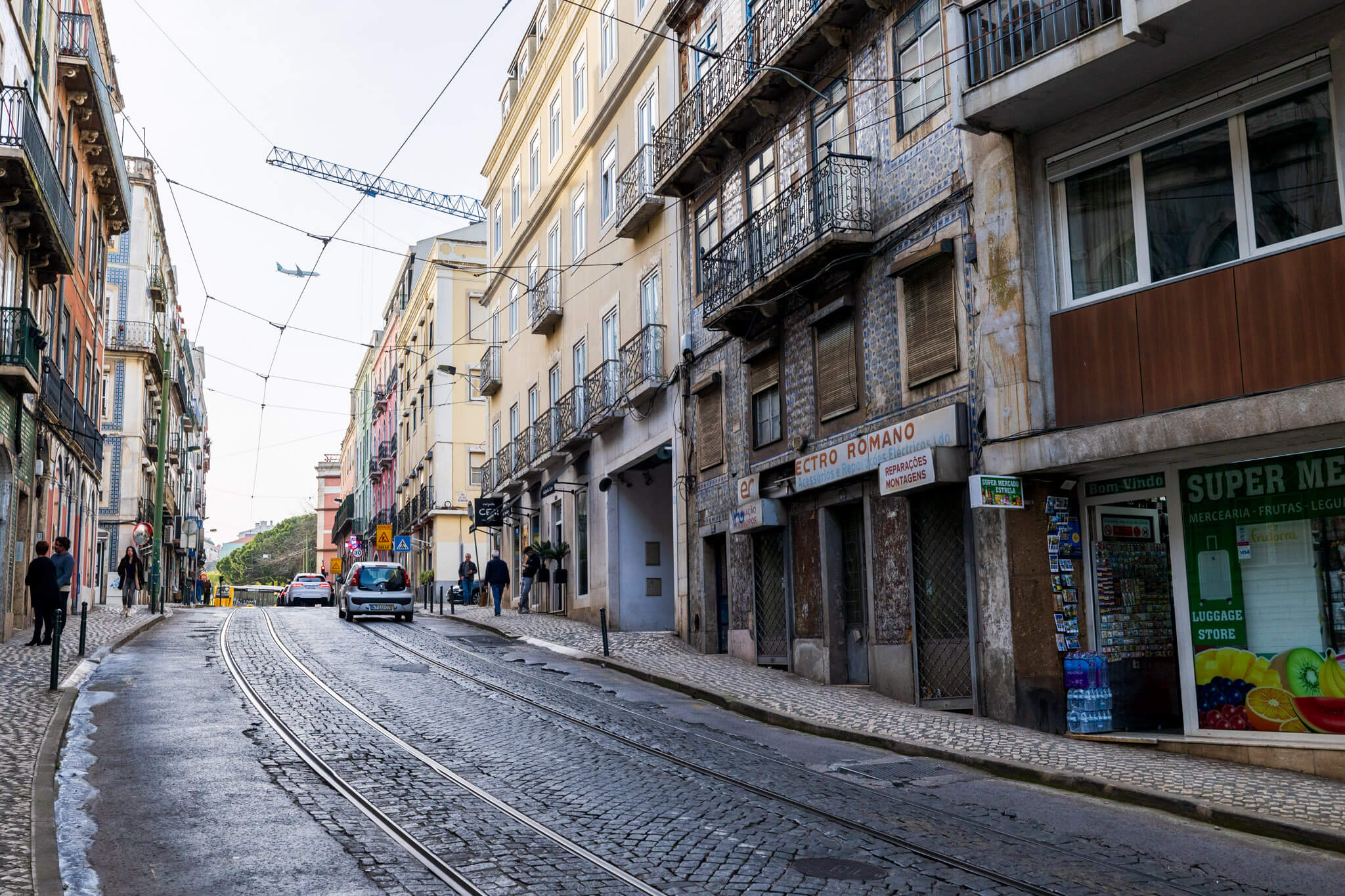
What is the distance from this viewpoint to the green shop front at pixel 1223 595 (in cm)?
1052

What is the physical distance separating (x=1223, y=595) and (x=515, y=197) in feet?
99.5

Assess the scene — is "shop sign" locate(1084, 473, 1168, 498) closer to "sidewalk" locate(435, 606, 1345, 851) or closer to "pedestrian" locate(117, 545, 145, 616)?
"sidewalk" locate(435, 606, 1345, 851)

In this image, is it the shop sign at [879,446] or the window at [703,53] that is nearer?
the shop sign at [879,446]

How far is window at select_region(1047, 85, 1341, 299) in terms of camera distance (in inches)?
417

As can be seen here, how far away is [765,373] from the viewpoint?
19.7m

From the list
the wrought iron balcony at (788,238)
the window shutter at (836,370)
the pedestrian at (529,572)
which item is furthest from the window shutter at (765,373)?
the pedestrian at (529,572)

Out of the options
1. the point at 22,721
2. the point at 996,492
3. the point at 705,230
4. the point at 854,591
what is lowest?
the point at 22,721

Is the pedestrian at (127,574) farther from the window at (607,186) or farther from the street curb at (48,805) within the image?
the street curb at (48,805)

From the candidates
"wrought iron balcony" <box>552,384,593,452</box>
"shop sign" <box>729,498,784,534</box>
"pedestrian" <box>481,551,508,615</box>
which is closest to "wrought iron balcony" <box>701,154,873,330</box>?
"shop sign" <box>729,498,784,534</box>

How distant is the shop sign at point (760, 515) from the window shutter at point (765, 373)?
6.13ft

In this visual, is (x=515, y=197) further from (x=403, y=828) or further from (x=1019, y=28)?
(x=403, y=828)

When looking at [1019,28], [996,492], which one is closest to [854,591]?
[996,492]

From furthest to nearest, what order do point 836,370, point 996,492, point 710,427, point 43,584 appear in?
1. point 710,427
2. point 43,584
3. point 836,370
4. point 996,492

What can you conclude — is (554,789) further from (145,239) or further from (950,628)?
(145,239)
